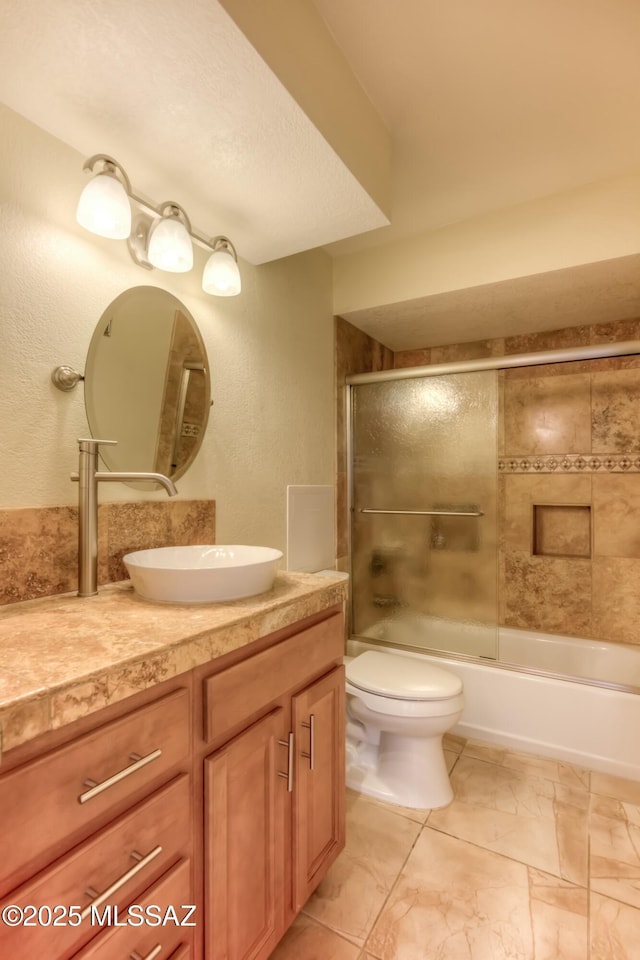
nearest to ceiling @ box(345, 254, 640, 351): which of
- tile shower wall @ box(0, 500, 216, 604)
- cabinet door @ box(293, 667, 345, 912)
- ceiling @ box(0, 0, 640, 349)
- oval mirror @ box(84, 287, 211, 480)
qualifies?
ceiling @ box(0, 0, 640, 349)

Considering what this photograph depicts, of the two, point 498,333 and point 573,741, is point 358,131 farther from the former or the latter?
point 573,741

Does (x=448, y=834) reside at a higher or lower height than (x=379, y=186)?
lower

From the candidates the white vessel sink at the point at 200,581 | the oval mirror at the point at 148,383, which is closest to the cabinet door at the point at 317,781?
the white vessel sink at the point at 200,581

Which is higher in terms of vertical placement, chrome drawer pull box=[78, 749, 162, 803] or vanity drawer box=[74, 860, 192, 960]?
chrome drawer pull box=[78, 749, 162, 803]

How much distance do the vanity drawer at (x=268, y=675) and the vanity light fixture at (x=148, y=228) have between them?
1093mm

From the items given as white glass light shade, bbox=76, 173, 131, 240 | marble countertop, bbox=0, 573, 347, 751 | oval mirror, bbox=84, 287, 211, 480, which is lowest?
marble countertop, bbox=0, 573, 347, 751

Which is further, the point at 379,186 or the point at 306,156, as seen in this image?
the point at 379,186

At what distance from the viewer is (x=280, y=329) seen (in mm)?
1969

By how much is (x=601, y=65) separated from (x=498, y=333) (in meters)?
1.43

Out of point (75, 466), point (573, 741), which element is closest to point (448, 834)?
point (573, 741)

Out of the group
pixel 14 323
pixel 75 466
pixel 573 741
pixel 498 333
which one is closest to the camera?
pixel 14 323

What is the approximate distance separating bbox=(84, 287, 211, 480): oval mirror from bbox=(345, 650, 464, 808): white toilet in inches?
43.3

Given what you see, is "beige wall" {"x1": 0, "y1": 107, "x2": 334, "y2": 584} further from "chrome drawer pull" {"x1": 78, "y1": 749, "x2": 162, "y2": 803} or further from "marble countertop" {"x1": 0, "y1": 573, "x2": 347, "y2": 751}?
"chrome drawer pull" {"x1": 78, "y1": 749, "x2": 162, "y2": 803}

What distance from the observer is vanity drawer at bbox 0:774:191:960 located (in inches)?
23.0
